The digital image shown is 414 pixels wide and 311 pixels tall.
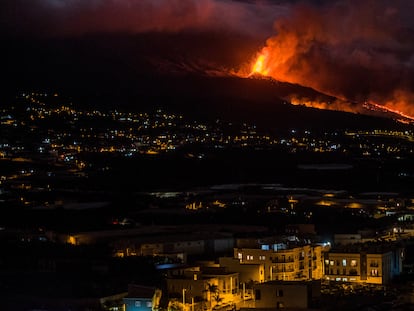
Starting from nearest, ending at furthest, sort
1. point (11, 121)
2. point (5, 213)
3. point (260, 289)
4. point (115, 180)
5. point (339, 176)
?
point (260, 289)
point (5, 213)
point (115, 180)
point (339, 176)
point (11, 121)

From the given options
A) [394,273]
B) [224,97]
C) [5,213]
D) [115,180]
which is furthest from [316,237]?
[224,97]

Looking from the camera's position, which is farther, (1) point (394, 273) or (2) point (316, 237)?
(2) point (316, 237)

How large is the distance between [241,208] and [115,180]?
954cm

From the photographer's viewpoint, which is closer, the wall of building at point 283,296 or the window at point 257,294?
the wall of building at point 283,296

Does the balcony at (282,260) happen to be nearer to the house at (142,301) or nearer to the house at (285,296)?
the house at (285,296)

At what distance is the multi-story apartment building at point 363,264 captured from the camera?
62.4ft

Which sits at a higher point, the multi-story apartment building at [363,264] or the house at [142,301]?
the multi-story apartment building at [363,264]

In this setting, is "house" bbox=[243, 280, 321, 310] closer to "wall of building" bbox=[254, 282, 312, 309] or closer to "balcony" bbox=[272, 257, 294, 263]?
"wall of building" bbox=[254, 282, 312, 309]

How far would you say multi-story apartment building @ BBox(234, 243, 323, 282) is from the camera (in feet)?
59.8

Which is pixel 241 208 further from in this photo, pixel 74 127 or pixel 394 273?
pixel 74 127

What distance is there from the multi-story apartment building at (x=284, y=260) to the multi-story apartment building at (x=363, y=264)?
30 cm

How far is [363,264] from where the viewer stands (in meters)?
19.2

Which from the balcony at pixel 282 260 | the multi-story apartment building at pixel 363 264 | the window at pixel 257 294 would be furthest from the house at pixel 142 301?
the multi-story apartment building at pixel 363 264

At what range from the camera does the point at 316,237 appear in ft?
72.1
